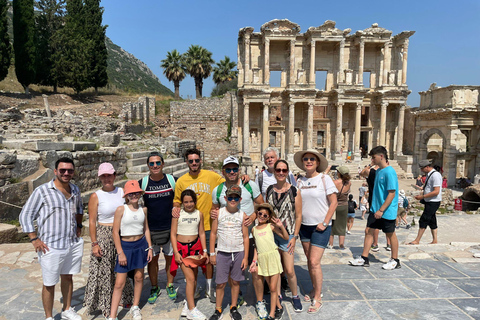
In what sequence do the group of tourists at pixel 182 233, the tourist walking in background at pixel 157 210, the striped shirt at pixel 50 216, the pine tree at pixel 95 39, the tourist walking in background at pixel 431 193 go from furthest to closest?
the pine tree at pixel 95 39
the tourist walking in background at pixel 431 193
the tourist walking in background at pixel 157 210
the group of tourists at pixel 182 233
the striped shirt at pixel 50 216

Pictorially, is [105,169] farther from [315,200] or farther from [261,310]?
[315,200]

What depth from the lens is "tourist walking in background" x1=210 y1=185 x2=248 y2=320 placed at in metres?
3.43

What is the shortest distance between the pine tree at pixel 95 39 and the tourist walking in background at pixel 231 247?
3479 cm

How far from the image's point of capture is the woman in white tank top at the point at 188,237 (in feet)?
11.6

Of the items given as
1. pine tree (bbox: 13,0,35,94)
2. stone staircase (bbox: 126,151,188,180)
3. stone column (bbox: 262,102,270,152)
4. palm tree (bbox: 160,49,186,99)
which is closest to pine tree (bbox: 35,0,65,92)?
pine tree (bbox: 13,0,35,94)

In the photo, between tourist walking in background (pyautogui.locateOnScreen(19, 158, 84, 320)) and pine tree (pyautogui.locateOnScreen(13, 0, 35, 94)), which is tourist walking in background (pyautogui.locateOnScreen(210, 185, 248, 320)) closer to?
tourist walking in background (pyautogui.locateOnScreen(19, 158, 84, 320))

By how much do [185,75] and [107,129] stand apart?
20.3 meters

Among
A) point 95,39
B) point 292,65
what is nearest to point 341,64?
point 292,65

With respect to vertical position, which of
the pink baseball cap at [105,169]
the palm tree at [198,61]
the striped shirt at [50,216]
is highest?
the palm tree at [198,61]

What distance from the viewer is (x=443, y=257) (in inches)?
203

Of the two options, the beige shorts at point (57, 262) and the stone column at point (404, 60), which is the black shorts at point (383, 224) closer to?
the beige shorts at point (57, 262)

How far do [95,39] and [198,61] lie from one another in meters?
12.3

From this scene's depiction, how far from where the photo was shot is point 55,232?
10.7 feet

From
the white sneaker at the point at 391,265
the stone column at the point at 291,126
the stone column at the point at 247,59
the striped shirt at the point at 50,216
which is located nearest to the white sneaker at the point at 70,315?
the striped shirt at the point at 50,216
